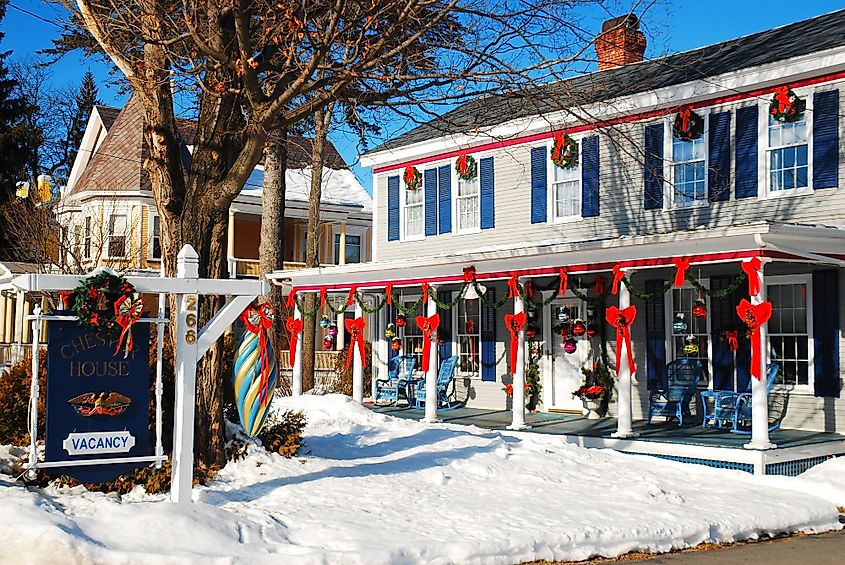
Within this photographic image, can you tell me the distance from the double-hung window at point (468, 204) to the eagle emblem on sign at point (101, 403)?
12.0 metres

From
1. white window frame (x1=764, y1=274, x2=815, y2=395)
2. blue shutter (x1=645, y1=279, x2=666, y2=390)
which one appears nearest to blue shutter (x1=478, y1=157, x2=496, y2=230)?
blue shutter (x1=645, y1=279, x2=666, y2=390)

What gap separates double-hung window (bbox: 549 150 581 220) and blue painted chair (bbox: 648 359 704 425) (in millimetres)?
3605

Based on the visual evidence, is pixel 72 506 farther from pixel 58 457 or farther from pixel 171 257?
pixel 171 257

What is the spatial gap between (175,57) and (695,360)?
964 centimetres

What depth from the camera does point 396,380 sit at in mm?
21312

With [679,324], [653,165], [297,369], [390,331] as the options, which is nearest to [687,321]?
[679,324]

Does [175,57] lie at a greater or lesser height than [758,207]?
greater

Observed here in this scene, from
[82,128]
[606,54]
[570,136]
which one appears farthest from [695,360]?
[82,128]

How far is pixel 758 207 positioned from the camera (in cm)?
1566

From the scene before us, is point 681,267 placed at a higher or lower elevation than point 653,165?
lower

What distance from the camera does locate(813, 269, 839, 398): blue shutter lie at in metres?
14.7

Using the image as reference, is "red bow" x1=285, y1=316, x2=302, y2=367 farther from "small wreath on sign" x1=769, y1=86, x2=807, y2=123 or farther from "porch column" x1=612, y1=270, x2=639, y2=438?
"small wreath on sign" x1=769, y1=86, x2=807, y2=123

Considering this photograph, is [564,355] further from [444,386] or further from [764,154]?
[764,154]

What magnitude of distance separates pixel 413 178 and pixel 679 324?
744 cm
